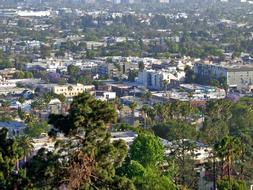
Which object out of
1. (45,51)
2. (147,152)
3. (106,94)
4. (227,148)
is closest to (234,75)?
(106,94)

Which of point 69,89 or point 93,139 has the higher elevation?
point 93,139

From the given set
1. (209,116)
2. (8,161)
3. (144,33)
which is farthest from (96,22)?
(8,161)

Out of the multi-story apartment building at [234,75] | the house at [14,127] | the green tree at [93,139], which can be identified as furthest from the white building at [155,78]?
the green tree at [93,139]

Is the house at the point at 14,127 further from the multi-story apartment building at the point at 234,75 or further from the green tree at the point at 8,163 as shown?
the multi-story apartment building at the point at 234,75

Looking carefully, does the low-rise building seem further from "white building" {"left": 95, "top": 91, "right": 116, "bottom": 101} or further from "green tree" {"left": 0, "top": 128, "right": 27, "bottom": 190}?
"green tree" {"left": 0, "top": 128, "right": 27, "bottom": 190}

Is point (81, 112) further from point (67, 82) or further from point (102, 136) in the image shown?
point (67, 82)

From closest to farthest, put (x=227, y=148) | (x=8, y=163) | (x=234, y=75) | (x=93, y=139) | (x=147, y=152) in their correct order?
1. (x=93, y=139)
2. (x=8, y=163)
3. (x=227, y=148)
4. (x=147, y=152)
5. (x=234, y=75)

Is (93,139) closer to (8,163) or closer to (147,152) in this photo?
(8,163)

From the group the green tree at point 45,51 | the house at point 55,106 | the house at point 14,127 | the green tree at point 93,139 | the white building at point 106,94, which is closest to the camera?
the green tree at point 93,139
